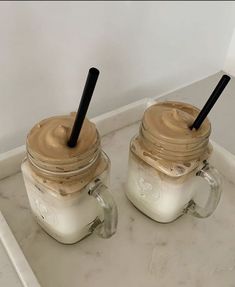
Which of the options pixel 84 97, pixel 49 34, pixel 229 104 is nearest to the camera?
pixel 84 97

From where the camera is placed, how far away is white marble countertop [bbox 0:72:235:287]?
1.33 ft

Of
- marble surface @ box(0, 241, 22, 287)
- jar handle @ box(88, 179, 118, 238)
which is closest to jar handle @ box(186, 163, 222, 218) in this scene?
jar handle @ box(88, 179, 118, 238)

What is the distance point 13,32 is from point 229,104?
38 cm

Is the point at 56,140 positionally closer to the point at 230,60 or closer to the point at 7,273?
the point at 7,273

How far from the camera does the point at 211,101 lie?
38cm

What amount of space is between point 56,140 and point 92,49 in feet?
0.54

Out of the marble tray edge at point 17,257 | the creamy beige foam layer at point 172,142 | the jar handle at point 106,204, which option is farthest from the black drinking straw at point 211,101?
the marble tray edge at point 17,257

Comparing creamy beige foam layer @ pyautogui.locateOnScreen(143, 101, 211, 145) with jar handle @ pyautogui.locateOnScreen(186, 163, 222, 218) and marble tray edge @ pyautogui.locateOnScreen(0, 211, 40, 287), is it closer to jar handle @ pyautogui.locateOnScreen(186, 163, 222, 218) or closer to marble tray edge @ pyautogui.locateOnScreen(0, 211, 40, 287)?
jar handle @ pyautogui.locateOnScreen(186, 163, 222, 218)

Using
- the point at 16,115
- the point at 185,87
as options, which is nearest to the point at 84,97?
the point at 16,115

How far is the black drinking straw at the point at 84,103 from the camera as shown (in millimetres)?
324

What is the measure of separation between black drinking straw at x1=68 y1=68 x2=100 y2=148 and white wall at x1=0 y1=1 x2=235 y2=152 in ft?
0.44

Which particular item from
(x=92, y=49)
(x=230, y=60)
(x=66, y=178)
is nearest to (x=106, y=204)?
(x=66, y=178)

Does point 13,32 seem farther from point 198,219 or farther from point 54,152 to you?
point 198,219

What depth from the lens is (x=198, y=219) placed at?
472mm
